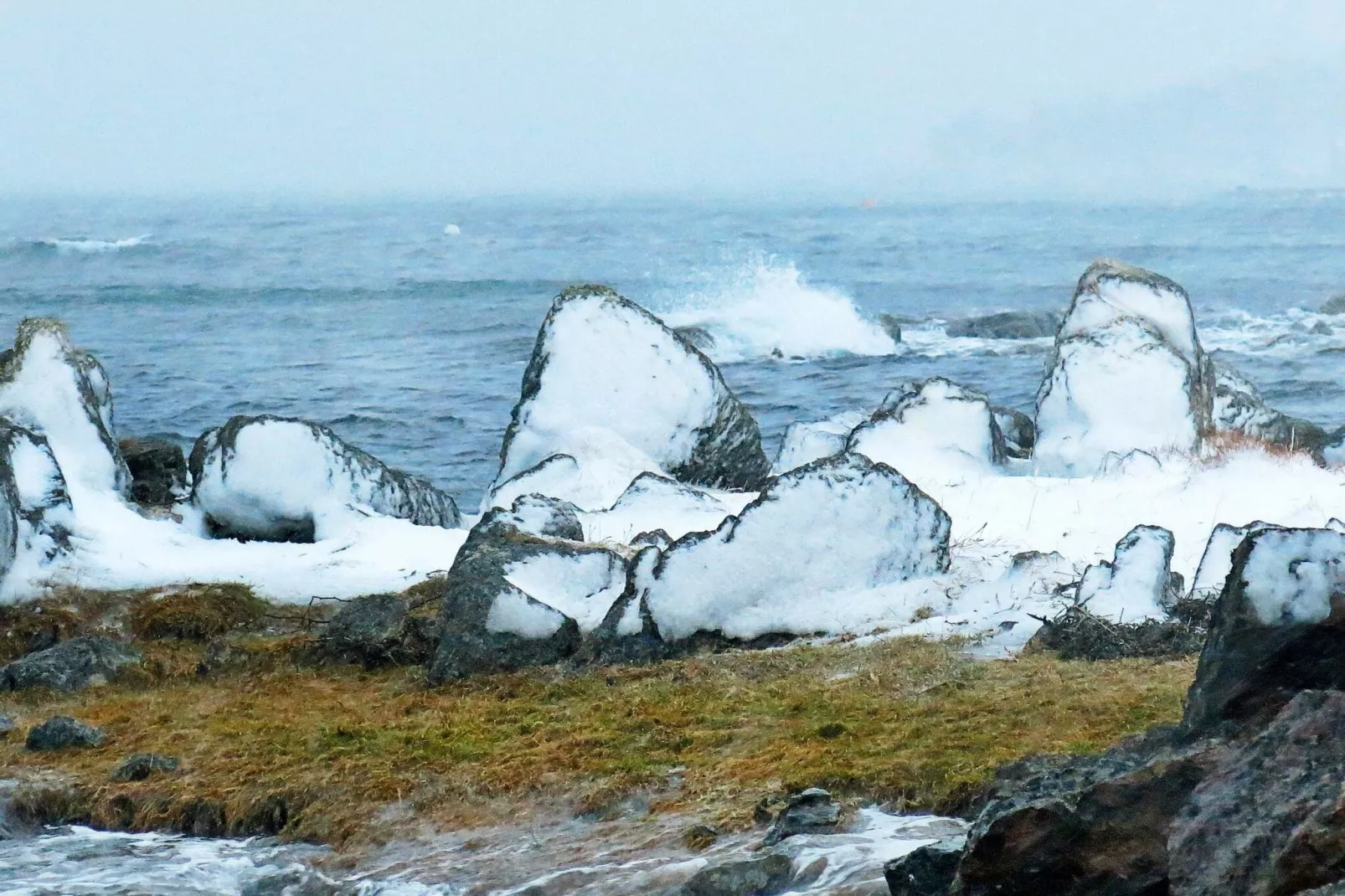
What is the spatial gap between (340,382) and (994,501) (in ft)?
60.4

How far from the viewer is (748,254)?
57656 millimetres

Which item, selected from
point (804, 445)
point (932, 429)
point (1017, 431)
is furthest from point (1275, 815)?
point (1017, 431)

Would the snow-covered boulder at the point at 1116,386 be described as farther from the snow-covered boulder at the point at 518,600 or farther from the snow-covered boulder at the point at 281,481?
the snow-covered boulder at the point at 281,481

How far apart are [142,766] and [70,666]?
6.78 feet

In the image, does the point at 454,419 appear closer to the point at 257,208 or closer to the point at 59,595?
the point at 59,595

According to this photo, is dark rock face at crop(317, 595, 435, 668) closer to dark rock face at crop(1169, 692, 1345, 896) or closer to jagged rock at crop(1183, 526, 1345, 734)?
jagged rock at crop(1183, 526, 1345, 734)

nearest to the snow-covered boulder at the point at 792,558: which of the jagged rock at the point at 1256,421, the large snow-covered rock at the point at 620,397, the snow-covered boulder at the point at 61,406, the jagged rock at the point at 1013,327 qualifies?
the large snow-covered rock at the point at 620,397

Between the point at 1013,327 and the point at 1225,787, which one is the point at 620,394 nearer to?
the point at 1225,787

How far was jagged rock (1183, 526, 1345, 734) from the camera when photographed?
14.4 feet

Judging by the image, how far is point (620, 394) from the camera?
13492 mm

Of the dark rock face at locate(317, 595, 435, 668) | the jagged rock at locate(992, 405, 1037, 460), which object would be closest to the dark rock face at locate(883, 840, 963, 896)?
the dark rock face at locate(317, 595, 435, 668)

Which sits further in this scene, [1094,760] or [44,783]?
[44,783]

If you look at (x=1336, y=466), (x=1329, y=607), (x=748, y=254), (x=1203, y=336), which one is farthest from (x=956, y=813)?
(x=748, y=254)

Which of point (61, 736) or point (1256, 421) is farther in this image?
point (1256, 421)
